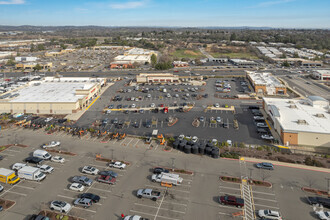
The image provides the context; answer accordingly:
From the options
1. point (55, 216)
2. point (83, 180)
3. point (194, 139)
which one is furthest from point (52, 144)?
point (194, 139)

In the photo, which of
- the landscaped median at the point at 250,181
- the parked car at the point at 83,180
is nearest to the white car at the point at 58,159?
the parked car at the point at 83,180

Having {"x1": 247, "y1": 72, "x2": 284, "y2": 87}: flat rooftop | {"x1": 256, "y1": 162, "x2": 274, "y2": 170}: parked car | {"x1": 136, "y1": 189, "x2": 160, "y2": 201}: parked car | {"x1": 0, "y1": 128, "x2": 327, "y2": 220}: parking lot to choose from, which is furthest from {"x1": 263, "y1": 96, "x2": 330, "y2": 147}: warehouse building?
{"x1": 136, "y1": 189, "x2": 160, "y2": 201}: parked car

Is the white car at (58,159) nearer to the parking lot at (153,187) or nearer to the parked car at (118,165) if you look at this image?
the parking lot at (153,187)

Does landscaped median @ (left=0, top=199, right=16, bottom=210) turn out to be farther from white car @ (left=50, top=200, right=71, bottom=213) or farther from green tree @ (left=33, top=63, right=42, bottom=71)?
green tree @ (left=33, top=63, right=42, bottom=71)

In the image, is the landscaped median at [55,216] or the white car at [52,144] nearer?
the landscaped median at [55,216]

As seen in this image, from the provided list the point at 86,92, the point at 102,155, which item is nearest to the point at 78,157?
the point at 102,155

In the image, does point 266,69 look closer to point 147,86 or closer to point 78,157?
point 147,86
